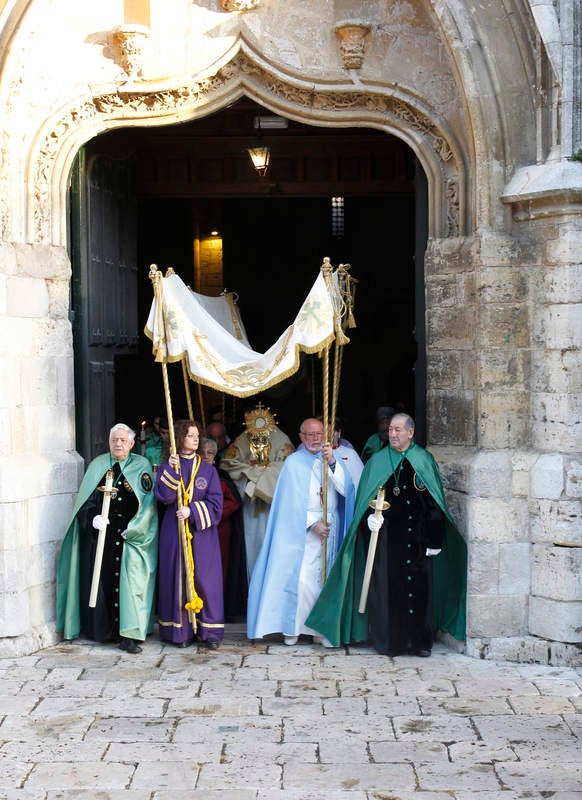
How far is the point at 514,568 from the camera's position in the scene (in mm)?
7883

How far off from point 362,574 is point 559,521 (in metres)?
1.36

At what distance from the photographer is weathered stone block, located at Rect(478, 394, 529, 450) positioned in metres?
7.96

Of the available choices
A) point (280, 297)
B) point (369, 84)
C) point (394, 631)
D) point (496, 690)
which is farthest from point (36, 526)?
point (280, 297)

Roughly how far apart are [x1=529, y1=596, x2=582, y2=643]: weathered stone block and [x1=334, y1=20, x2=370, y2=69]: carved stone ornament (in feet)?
12.6

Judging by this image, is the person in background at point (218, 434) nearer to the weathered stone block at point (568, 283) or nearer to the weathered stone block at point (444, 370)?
the weathered stone block at point (444, 370)

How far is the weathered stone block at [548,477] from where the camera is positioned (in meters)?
7.69

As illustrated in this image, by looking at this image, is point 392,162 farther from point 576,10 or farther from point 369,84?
point 576,10

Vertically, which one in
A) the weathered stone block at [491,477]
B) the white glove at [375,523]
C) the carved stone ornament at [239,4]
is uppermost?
the carved stone ornament at [239,4]

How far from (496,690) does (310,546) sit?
1710mm

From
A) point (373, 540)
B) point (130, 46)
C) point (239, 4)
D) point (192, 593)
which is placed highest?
point (239, 4)

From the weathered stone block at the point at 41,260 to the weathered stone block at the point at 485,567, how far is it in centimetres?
340

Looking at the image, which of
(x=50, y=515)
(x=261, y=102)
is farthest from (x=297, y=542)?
(x=261, y=102)

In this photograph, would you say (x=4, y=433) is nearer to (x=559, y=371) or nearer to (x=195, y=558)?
(x=195, y=558)

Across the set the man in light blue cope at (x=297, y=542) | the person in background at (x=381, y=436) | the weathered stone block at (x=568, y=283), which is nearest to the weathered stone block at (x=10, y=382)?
the man in light blue cope at (x=297, y=542)
